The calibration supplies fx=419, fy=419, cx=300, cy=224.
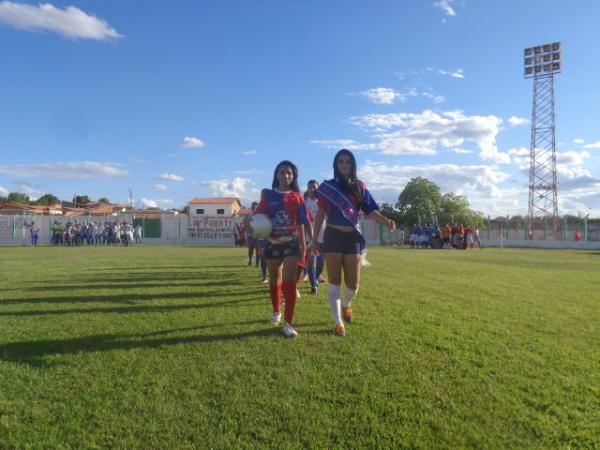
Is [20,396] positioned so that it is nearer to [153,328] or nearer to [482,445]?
[153,328]

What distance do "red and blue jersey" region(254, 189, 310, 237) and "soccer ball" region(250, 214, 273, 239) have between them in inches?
3.9

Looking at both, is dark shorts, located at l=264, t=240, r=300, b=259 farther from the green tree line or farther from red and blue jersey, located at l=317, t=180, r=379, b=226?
the green tree line

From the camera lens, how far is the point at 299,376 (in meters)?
3.40

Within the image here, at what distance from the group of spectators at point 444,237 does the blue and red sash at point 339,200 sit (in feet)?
87.6

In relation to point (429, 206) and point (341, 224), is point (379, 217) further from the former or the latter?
point (429, 206)

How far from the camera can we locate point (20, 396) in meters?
3.08

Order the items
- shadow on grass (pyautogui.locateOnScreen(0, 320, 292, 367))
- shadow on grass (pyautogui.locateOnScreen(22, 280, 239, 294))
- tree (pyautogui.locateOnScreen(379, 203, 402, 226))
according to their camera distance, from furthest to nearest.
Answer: tree (pyautogui.locateOnScreen(379, 203, 402, 226)) → shadow on grass (pyautogui.locateOnScreen(22, 280, 239, 294)) → shadow on grass (pyautogui.locateOnScreen(0, 320, 292, 367))

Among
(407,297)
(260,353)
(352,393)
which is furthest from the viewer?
(407,297)

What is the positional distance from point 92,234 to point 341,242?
34.3 m

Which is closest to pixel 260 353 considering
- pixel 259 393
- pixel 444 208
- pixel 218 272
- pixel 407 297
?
pixel 259 393

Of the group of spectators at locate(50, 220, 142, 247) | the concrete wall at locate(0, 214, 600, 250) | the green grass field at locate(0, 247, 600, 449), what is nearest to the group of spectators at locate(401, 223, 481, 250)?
the concrete wall at locate(0, 214, 600, 250)

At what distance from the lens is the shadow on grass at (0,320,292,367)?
394 cm

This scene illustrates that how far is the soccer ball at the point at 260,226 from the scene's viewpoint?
474cm

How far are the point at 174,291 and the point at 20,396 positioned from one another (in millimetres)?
4662
